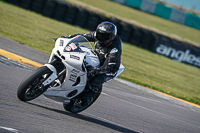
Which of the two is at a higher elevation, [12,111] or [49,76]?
[49,76]

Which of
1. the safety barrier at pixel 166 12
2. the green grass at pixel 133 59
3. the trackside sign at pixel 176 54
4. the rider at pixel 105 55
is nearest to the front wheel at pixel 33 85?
the rider at pixel 105 55

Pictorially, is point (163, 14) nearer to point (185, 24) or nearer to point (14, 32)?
point (185, 24)

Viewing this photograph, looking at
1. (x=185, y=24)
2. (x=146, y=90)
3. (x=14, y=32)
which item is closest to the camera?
(x=146, y=90)

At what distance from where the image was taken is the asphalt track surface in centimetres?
480

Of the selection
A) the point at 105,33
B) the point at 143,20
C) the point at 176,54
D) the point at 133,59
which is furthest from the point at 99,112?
the point at 143,20

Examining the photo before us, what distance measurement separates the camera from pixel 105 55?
19.7ft

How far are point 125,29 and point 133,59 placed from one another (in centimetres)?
435

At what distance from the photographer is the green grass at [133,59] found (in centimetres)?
1229

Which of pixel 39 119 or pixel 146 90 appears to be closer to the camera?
pixel 39 119

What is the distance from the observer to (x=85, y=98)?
19.6 ft

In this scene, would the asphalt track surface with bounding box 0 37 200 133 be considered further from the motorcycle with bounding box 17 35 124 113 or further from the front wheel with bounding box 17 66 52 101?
the motorcycle with bounding box 17 35 124 113

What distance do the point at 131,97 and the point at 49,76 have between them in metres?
4.55

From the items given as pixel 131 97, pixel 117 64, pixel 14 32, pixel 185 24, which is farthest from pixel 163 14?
pixel 117 64

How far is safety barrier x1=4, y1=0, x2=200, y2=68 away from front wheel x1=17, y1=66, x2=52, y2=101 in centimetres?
1466
